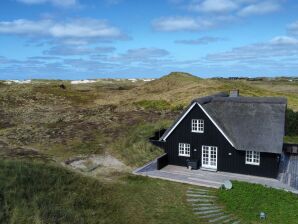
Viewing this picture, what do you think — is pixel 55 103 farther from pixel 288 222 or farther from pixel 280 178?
pixel 288 222

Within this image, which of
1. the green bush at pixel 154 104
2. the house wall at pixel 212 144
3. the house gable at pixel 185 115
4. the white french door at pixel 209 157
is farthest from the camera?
the green bush at pixel 154 104

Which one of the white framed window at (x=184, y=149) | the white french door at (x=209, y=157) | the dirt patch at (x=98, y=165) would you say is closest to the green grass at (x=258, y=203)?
the white french door at (x=209, y=157)

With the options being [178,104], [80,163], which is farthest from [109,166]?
[178,104]

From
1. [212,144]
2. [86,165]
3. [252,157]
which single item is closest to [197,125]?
[212,144]

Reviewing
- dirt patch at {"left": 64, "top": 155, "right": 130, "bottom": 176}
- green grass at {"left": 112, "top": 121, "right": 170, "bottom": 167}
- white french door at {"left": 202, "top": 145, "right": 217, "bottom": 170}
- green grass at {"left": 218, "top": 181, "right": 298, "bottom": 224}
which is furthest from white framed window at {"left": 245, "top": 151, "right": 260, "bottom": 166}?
dirt patch at {"left": 64, "top": 155, "right": 130, "bottom": 176}

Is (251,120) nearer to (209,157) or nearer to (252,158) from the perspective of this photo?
(252,158)

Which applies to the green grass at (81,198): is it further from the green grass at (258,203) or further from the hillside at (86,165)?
the green grass at (258,203)

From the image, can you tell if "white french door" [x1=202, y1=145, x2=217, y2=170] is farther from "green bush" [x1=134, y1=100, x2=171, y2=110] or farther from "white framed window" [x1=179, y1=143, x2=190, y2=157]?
"green bush" [x1=134, y1=100, x2=171, y2=110]
